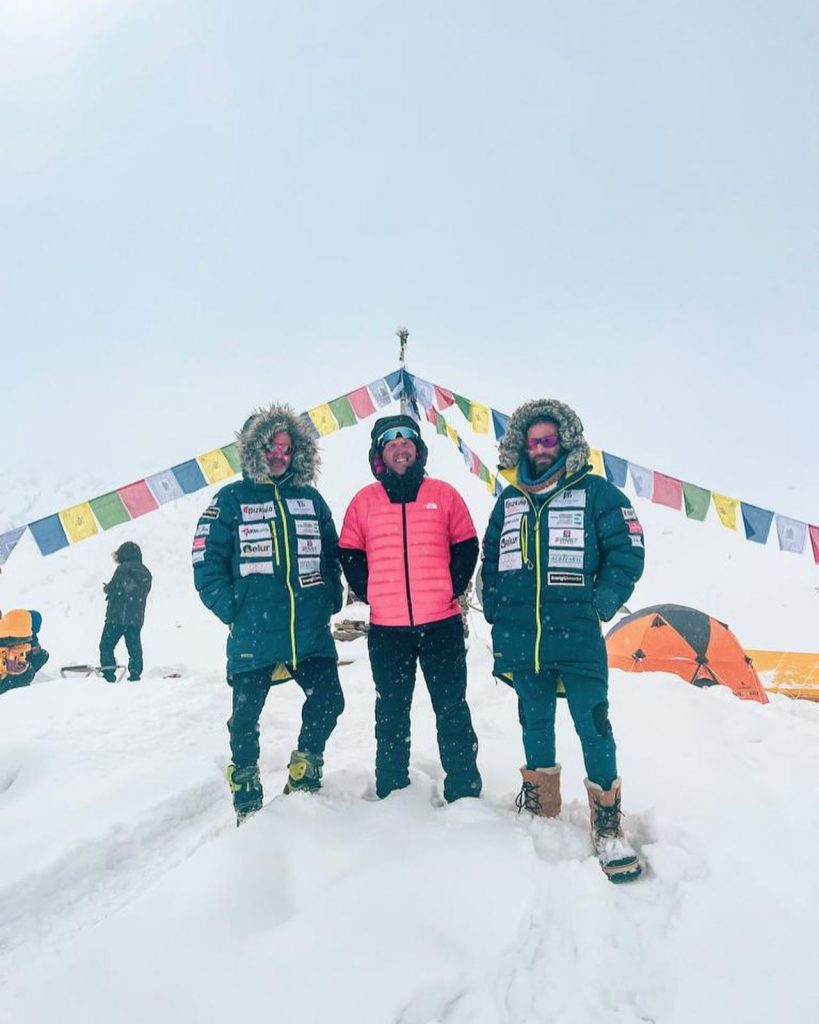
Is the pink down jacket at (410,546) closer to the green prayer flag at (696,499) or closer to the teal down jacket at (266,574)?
the teal down jacket at (266,574)

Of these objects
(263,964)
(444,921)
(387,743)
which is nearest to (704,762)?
(387,743)

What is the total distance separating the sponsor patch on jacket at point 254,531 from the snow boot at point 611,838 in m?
2.08

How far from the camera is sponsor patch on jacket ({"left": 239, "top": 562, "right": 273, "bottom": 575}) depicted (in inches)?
130

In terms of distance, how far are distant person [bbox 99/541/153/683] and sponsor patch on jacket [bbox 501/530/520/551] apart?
7495 mm

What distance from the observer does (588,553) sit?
3.09 meters

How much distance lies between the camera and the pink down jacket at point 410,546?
10.6 ft

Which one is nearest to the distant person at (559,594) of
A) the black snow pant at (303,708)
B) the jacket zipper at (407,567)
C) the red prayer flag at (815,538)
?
the jacket zipper at (407,567)

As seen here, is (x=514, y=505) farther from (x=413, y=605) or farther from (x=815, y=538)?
(x=815, y=538)

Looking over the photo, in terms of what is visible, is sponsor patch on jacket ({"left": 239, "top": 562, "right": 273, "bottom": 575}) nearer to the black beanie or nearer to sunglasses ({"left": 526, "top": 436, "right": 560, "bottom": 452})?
the black beanie

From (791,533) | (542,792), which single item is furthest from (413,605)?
(791,533)

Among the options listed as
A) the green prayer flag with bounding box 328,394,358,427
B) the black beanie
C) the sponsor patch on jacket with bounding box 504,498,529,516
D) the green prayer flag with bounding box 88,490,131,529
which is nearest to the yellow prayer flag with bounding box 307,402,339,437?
the green prayer flag with bounding box 328,394,358,427

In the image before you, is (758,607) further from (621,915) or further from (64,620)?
(64,620)

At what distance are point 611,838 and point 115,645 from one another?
8479mm

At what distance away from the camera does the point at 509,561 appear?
3.23 m
